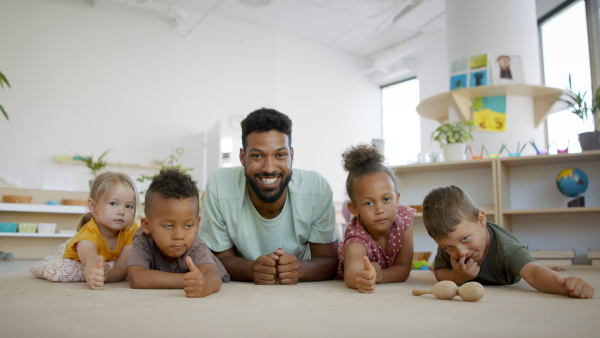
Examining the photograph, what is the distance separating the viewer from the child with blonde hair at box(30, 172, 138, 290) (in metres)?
2.04

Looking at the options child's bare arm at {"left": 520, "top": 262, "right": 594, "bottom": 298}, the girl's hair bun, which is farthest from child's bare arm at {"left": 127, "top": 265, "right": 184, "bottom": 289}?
child's bare arm at {"left": 520, "top": 262, "right": 594, "bottom": 298}

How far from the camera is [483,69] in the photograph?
4020 millimetres

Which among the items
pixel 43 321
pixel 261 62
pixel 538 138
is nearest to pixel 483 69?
pixel 538 138

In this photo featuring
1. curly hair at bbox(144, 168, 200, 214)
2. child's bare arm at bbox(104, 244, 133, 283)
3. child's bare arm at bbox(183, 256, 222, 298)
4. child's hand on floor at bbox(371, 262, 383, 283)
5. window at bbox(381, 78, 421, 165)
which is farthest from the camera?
window at bbox(381, 78, 421, 165)

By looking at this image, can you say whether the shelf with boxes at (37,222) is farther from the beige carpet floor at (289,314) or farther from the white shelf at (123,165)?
the beige carpet floor at (289,314)

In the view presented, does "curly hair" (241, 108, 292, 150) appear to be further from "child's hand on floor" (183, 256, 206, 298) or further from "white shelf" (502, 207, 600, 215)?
"white shelf" (502, 207, 600, 215)

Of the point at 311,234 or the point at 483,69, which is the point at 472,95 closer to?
the point at 483,69

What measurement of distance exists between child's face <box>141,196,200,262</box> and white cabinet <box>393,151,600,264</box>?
2152 millimetres

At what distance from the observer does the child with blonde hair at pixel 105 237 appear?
204cm

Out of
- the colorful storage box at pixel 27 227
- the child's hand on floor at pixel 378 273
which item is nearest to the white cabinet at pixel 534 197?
the child's hand on floor at pixel 378 273

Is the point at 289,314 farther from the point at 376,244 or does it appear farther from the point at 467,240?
the point at 376,244

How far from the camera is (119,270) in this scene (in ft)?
6.72

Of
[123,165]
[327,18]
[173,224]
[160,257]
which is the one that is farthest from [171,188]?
[327,18]

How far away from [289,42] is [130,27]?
2805 mm
